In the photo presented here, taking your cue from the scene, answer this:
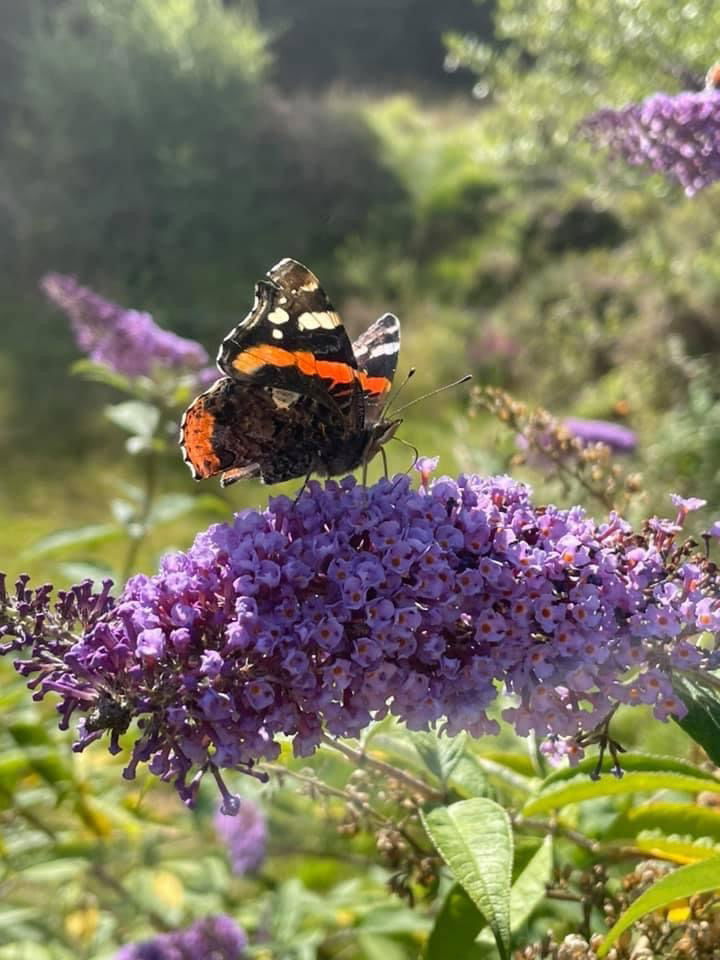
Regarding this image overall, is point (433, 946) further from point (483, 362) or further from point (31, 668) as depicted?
point (483, 362)

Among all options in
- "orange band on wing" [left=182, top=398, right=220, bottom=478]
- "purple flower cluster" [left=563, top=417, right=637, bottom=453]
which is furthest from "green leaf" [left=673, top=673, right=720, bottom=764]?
"purple flower cluster" [left=563, top=417, right=637, bottom=453]

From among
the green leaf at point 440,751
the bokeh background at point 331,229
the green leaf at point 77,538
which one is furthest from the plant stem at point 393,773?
the bokeh background at point 331,229

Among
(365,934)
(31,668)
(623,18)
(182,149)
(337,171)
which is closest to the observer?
(31,668)

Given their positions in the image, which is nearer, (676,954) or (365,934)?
(676,954)

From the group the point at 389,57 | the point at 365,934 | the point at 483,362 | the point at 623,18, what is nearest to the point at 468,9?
the point at 389,57

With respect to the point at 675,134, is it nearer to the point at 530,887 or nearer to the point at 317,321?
the point at 317,321

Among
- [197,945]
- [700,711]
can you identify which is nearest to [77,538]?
[197,945]
